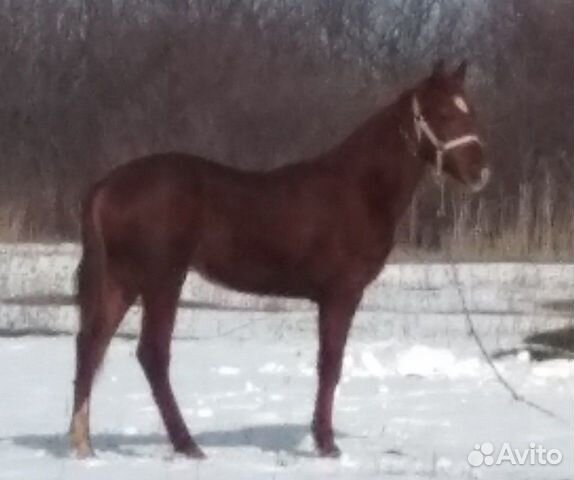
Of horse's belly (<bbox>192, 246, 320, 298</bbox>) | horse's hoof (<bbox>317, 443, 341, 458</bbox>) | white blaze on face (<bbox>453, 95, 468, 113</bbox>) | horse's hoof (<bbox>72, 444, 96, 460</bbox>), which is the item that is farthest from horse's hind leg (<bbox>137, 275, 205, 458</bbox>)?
white blaze on face (<bbox>453, 95, 468, 113</bbox>)

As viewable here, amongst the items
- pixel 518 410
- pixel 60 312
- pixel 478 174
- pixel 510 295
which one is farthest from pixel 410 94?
pixel 510 295

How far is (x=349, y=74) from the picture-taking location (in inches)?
1047

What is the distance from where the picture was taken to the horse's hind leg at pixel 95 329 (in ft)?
25.2

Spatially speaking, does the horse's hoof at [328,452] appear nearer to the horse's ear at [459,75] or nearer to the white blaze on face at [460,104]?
the white blaze on face at [460,104]

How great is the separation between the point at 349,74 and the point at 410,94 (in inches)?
746

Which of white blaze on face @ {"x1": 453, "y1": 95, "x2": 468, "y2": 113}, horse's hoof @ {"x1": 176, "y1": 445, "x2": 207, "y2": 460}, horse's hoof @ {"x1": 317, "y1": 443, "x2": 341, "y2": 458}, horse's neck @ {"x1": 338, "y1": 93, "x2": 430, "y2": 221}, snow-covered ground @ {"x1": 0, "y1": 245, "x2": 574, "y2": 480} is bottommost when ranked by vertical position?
snow-covered ground @ {"x1": 0, "y1": 245, "x2": 574, "y2": 480}

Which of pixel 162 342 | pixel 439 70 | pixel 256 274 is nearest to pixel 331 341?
pixel 256 274

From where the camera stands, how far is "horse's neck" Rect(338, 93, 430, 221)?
7.72 meters

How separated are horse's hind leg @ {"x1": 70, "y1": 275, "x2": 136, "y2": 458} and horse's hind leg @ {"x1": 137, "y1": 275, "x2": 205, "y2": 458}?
213 millimetres

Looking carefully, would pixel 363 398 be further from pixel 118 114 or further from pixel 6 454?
pixel 118 114

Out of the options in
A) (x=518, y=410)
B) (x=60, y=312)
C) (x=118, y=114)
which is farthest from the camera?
(x=118, y=114)

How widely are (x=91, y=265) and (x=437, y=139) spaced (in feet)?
5.36

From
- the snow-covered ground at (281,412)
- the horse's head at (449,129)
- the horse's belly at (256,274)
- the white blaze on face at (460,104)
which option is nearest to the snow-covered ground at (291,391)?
the snow-covered ground at (281,412)

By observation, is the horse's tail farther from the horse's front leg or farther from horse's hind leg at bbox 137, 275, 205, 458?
the horse's front leg
